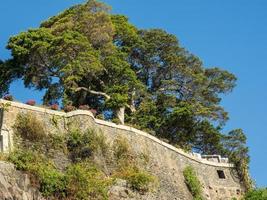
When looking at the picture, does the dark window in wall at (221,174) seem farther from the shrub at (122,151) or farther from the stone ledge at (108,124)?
the shrub at (122,151)

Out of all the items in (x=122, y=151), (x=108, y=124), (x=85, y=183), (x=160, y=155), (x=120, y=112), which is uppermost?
(x=120, y=112)

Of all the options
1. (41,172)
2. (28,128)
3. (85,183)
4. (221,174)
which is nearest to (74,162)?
(85,183)

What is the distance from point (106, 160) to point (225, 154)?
12.7 metres

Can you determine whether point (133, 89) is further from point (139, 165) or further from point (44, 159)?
point (44, 159)

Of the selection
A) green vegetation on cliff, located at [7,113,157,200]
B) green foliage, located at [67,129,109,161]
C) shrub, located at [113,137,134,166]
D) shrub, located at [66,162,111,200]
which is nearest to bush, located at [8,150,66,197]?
green vegetation on cliff, located at [7,113,157,200]

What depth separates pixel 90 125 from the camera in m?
29.4

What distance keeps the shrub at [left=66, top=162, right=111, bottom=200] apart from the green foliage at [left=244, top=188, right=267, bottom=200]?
10.5 metres

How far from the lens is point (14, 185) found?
77.5ft

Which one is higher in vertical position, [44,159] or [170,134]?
[170,134]

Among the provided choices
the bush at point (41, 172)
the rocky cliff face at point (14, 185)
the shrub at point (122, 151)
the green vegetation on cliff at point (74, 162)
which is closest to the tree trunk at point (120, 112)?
the shrub at point (122, 151)

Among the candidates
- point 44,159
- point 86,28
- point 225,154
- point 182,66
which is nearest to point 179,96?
point 182,66

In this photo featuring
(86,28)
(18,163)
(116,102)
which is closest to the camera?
(18,163)

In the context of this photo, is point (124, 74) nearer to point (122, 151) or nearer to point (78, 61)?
point (78, 61)

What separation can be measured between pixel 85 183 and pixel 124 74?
12861 millimetres
